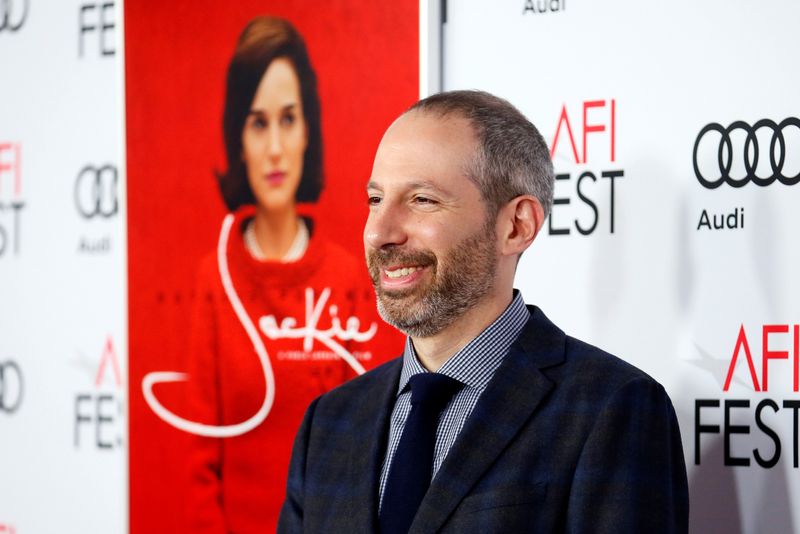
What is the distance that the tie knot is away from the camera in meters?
1.21

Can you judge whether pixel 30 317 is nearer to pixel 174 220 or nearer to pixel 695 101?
pixel 174 220

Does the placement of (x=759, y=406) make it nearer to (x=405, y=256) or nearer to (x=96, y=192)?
(x=405, y=256)

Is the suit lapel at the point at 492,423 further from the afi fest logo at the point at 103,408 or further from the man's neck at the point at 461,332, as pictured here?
the afi fest logo at the point at 103,408

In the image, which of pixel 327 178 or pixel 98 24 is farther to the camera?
pixel 98 24

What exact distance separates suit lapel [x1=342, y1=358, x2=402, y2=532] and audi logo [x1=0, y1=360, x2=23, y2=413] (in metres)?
1.01

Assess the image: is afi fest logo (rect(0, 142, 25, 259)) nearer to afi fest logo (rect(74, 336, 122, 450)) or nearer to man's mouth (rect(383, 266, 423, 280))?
afi fest logo (rect(74, 336, 122, 450))

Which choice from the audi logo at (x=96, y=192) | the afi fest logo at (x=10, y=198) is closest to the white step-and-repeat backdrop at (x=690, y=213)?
the audi logo at (x=96, y=192)

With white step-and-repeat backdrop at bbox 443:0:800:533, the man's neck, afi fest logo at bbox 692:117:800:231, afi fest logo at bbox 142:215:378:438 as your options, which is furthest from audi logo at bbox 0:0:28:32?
afi fest logo at bbox 692:117:800:231

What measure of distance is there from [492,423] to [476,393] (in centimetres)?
6

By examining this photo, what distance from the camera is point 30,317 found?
203 centimetres

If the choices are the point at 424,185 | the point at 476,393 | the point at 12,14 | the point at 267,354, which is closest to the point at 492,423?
the point at 476,393

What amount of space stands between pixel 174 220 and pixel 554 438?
96 cm

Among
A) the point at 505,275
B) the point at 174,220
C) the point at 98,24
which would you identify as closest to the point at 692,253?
the point at 505,275

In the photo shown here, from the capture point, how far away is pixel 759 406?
139cm
